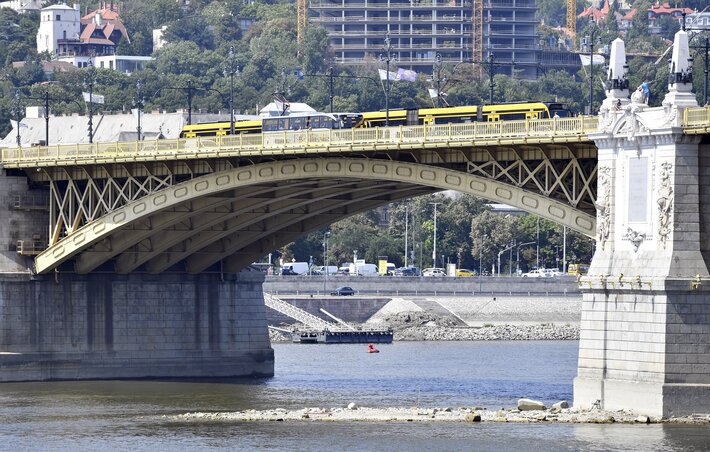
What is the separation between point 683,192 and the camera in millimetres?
83250

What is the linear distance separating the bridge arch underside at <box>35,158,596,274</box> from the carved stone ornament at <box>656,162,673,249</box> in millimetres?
8714

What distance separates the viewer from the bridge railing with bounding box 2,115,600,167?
8871 cm

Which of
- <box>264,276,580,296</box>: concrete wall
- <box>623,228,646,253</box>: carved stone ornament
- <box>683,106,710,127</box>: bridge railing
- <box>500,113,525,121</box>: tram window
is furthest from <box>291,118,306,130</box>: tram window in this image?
<box>264,276,580,296</box>: concrete wall

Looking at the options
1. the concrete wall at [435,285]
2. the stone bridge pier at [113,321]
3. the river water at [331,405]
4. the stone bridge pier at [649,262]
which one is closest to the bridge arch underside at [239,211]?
the stone bridge pier at [113,321]

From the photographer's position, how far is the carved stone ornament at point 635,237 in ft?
278

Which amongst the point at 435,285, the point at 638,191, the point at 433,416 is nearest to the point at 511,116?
the point at 638,191

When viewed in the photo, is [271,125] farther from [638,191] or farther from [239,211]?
[638,191]

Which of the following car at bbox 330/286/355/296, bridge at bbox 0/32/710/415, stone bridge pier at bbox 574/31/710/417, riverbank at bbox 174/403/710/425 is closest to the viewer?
stone bridge pier at bbox 574/31/710/417

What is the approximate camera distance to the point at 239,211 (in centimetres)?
11344

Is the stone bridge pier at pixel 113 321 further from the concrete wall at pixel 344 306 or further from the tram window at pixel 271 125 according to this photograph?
the concrete wall at pixel 344 306

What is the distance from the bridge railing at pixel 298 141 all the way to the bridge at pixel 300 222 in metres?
0.11

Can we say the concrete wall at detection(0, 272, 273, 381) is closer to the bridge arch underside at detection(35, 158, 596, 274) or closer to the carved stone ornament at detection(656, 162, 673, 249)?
the bridge arch underside at detection(35, 158, 596, 274)

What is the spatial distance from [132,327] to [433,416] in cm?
3503

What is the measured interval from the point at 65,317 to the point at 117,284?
145 inches
